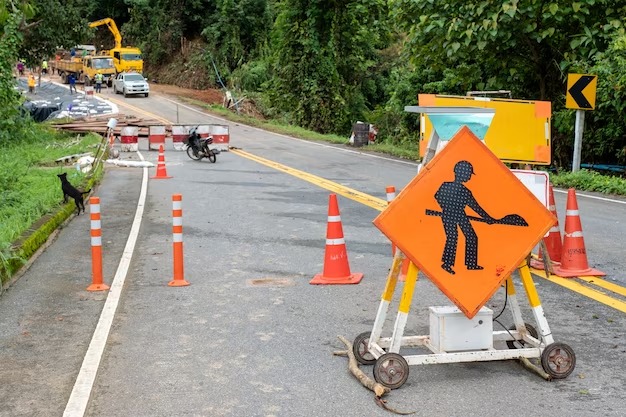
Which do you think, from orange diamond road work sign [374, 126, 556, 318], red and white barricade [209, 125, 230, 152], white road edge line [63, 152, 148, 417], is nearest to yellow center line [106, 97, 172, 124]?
red and white barricade [209, 125, 230, 152]

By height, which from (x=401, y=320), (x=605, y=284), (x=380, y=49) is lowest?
(x=605, y=284)

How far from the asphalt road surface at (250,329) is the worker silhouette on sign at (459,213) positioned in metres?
0.87

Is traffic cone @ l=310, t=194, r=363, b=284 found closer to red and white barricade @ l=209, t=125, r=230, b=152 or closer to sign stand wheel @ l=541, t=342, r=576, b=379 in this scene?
sign stand wheel @ l=541, t=342, r=576, b=379

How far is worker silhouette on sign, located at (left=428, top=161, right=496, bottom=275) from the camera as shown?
18.4 feet

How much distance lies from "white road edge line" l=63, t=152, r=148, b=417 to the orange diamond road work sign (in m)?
2.30

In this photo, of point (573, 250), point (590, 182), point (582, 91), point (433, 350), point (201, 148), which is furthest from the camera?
point (201, 148)

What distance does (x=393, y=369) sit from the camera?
5.38 meters

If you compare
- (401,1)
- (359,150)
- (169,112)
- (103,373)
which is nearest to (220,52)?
(169,112)

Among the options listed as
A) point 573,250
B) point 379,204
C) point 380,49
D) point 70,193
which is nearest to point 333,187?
point 379,204

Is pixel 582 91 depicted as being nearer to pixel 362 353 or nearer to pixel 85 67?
pixel 362 353

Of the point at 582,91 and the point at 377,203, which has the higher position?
the point at 582,91

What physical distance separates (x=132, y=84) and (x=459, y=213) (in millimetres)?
49872

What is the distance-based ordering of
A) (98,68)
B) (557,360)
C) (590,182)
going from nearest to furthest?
(557,360), (590,182), (98,68)

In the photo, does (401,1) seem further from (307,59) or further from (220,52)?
(220,52)
